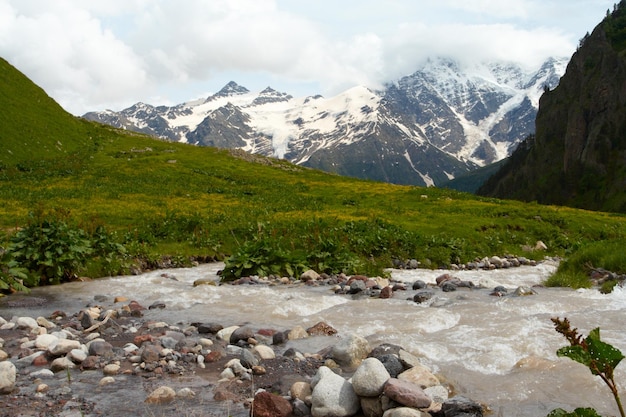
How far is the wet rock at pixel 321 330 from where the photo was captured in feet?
37.8

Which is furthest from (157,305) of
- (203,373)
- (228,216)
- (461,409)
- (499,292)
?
(228,216)

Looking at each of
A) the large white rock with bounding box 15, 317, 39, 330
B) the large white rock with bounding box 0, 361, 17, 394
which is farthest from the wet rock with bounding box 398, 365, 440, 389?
the large white rock with bounding box 15, 317, 39, 330

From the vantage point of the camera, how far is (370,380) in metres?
6.96

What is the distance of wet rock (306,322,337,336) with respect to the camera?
11.5m

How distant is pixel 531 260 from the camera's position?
29.0 metres

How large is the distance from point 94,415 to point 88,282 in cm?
1304

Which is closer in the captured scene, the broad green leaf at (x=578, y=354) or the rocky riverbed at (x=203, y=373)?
the broad green leaf at (x=578, y=354)

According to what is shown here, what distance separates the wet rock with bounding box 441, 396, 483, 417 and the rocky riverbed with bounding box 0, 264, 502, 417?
13mm

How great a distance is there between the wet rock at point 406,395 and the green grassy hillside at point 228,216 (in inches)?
533

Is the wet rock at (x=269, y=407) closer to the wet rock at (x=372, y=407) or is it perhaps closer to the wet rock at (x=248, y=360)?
the wet rock at (x=372, y=407)

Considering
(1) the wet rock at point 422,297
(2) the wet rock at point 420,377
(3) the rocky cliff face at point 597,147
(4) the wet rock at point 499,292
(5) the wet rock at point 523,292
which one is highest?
(3) the rocky cliff face at point 597,147

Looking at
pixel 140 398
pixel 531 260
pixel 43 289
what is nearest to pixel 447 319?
pixel 140 398

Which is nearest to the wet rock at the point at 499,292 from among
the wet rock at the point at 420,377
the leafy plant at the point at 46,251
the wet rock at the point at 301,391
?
the wet rock at the point at 420,377

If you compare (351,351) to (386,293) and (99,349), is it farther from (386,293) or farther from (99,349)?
(386,293)
